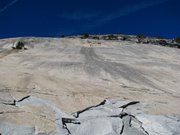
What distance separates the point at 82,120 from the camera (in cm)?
1474

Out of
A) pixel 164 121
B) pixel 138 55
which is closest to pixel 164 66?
pixel 138 55

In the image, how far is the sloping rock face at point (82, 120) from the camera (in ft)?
45.8

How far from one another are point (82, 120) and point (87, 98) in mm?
2142

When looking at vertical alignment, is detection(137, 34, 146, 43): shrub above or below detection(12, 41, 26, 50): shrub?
above

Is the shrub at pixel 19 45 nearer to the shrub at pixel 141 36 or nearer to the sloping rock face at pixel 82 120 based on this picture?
the sloping rock face at pixel 82 120

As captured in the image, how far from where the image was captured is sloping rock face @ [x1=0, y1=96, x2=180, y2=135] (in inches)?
549

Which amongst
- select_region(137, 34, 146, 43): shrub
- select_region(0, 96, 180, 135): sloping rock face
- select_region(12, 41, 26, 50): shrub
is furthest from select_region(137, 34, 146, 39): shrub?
select_region(0, 96, 180, 135): sloping rock face

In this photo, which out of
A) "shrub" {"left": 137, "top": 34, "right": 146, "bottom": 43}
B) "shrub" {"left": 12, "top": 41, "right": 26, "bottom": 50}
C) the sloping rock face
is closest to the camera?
the sloping rock face

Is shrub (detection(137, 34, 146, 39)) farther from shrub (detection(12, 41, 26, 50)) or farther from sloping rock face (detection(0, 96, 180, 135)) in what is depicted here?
sloping rock face (detection(0, 96, 180, 135))

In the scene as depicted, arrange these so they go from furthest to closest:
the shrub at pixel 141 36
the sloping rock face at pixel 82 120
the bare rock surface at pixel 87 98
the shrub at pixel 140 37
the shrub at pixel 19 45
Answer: the shrub at pixel 141 36, the shrub at pixel 140 37, the shrub at pixel 19 45, the bare rock surface at pixel 87 98, the sloping rock face at pixel 82 120

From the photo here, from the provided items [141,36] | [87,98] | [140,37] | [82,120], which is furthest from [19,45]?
[141,36]

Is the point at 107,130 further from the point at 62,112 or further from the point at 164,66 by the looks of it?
the point at 164,66

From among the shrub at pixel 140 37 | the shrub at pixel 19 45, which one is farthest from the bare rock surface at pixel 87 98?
the shrub at pixel 140 37

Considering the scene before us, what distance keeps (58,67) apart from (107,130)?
9.61 meters
